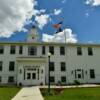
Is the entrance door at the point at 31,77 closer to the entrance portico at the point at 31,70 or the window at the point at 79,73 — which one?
the entrance portico at the point at 31,70

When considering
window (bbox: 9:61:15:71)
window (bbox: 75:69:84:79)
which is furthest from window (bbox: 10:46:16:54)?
window (bbox: 75:69:84:79)

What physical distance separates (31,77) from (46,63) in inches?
146

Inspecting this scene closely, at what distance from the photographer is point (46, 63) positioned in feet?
122

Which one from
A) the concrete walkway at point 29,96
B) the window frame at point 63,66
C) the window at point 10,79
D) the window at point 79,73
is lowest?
the concrete walkway at point 29,96

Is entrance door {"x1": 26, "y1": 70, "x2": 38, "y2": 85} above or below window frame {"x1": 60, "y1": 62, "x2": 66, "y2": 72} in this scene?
below

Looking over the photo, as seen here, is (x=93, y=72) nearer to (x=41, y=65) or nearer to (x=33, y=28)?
(x=41, y=65)

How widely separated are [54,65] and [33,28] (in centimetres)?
1363

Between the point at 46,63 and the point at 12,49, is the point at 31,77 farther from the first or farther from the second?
the point at 12,49

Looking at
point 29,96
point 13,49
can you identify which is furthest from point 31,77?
point 29,96

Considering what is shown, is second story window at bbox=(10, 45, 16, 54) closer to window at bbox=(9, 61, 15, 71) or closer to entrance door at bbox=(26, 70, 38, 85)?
window at bbox=(9, 61, 15, 71)

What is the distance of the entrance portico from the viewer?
35375mm

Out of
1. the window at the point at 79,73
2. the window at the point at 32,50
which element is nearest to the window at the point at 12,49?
the window at the point at 32,50

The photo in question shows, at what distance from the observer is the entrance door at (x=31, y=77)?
35406 mm

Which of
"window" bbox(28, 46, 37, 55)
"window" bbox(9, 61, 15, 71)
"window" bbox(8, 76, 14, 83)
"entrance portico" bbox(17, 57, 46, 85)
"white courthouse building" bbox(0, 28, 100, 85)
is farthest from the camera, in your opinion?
"window" bbox(28, 46, 37, 55)
